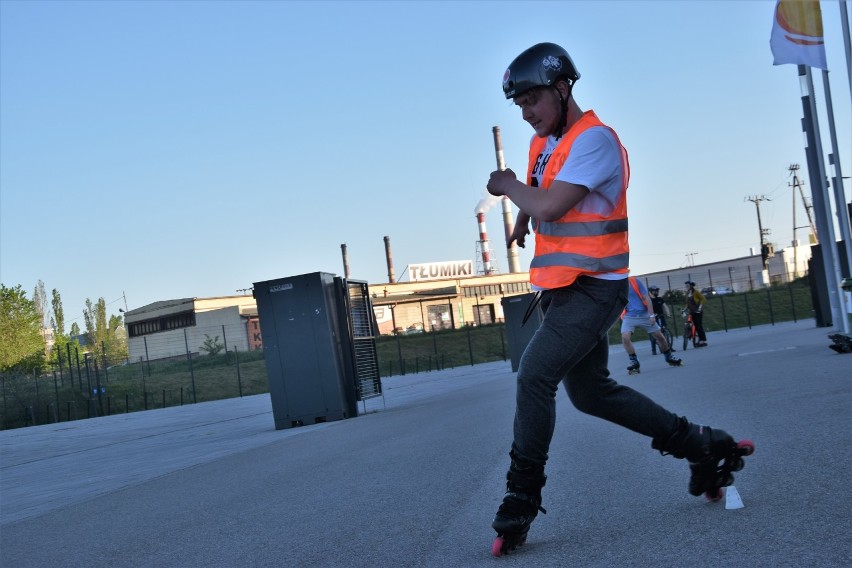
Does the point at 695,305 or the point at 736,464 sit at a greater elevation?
the point at 695,305

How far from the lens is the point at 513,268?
11038 centimetres

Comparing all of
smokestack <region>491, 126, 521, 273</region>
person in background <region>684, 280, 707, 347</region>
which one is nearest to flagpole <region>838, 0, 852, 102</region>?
person in background <region>684, 280, 707, 347</region>

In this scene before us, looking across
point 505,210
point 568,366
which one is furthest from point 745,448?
point 505,210

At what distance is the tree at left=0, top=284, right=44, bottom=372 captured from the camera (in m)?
65.9

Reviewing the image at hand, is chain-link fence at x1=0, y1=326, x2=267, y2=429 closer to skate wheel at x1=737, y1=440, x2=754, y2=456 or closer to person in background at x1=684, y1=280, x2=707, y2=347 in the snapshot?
person in background at x1=684, y1=280, x2=707, y2=347

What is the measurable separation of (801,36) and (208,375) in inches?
1178

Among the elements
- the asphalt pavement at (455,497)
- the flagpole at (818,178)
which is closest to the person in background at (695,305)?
the flagpole at (818,178)

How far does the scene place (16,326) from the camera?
67188 mm

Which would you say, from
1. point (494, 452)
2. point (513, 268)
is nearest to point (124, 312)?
point (513, 268)

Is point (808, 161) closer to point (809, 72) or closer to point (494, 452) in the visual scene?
point (809, 72)

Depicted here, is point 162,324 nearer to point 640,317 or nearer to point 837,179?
point 640,317

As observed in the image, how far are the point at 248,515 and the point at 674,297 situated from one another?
5827 centimetres

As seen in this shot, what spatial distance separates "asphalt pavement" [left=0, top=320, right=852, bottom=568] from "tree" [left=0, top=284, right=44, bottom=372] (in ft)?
187

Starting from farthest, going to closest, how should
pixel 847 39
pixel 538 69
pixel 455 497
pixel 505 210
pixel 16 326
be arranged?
pixel 505 210, pixel 16 326, pixel 847 39, pixel 455 497, pixel 538 69
